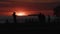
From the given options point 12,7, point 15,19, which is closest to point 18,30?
point 15,19

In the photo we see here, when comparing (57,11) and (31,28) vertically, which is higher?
(57,11)

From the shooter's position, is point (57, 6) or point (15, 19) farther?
point (57, 6)

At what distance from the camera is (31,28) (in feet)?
7.42

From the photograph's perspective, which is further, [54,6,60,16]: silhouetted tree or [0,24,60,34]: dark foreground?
[54,6,60,16]: silhouetted tree

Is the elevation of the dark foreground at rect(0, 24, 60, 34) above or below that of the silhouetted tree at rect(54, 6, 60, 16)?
below

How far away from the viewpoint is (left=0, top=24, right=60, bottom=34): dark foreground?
223cm

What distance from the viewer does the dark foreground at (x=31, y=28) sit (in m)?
2.23

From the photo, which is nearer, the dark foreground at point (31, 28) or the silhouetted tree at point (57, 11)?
the dark foreground at point (31, 28)

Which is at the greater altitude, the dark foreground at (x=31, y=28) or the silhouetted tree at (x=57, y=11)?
the silhouetted tree at (x=57, y=11)

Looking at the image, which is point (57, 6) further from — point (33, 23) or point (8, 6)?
point (8, 6)

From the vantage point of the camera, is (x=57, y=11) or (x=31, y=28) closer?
(x=31, y=28)

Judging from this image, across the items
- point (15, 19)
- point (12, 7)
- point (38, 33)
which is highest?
point (12, 7)

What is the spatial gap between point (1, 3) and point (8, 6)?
99 mm

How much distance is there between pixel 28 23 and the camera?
2256 millimetres
